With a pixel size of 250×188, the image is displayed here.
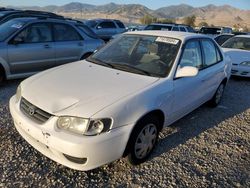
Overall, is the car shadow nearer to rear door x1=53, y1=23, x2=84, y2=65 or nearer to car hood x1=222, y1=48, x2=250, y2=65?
car hood x1=222, y1=48, x2=250, y2=65

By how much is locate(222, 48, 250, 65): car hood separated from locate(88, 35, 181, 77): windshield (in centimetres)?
502

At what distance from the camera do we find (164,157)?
3.52 m

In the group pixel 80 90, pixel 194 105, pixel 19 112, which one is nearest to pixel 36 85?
pixel 19 112

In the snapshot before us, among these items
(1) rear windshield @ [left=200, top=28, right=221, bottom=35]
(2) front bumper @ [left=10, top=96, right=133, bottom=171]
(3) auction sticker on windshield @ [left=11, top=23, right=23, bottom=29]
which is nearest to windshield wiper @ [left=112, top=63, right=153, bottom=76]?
(2) front bumper @ [left=10, top=96, right=133, bottom=171]

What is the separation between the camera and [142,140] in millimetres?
A: 3199

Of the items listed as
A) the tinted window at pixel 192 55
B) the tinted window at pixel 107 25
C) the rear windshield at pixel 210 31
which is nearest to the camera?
the tinted window at pixel 192 55

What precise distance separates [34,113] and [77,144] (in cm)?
64

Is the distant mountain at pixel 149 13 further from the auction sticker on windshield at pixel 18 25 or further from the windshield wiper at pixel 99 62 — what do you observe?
the windshield wiper at pixel 99 62

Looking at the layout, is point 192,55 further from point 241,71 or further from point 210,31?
point 210,31

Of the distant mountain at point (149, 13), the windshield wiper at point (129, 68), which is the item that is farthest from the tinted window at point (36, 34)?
the distant mountain at point (149, 13)

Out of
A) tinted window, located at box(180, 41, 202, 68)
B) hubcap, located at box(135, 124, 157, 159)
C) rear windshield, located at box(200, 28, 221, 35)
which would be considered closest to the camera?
hubcap, located at box(135, 124, 157, 159)

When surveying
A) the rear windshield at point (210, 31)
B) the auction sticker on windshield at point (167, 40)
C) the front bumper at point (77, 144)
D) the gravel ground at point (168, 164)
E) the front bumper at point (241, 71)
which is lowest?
the rear windshield at point (210, 31)

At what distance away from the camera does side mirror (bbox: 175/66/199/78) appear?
11.4 feet

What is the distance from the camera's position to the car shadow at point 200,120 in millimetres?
3921
